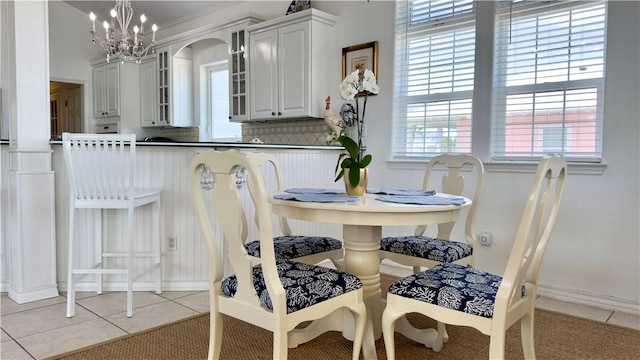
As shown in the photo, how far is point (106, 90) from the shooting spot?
6516mm

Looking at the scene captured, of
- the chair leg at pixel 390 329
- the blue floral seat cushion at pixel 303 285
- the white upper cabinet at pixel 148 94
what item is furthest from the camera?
the white upper cabinet at pixel 148 94

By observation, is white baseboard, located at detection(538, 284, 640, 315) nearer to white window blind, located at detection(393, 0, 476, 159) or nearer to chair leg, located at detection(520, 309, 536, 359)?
white window blind, located at detection(393, 0, 476, 159)

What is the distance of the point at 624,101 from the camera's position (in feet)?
9.01

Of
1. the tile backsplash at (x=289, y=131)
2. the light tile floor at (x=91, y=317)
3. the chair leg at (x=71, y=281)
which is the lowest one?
the light tile floor at (x=91, y=317)

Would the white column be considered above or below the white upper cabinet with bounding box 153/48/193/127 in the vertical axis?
below

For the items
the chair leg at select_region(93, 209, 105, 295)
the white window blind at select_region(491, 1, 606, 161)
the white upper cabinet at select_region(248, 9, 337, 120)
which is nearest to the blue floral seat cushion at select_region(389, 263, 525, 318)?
the white window blind at select_region(491, 1, 606, 161)

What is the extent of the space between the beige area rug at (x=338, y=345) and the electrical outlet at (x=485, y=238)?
885mm

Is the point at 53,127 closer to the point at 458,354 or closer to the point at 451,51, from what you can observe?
the point at 451,51

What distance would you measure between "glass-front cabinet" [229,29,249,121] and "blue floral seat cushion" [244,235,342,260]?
2538 mm

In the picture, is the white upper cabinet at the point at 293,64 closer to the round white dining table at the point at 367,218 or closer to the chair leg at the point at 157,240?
the chair leg at the point at 157,240

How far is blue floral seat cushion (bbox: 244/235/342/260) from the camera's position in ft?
7.44

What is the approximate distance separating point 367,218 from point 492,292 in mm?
513

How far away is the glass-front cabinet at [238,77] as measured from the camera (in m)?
4.74

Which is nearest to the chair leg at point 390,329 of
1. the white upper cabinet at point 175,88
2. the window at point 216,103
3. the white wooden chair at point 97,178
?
the white wooden chair at point 97,178
